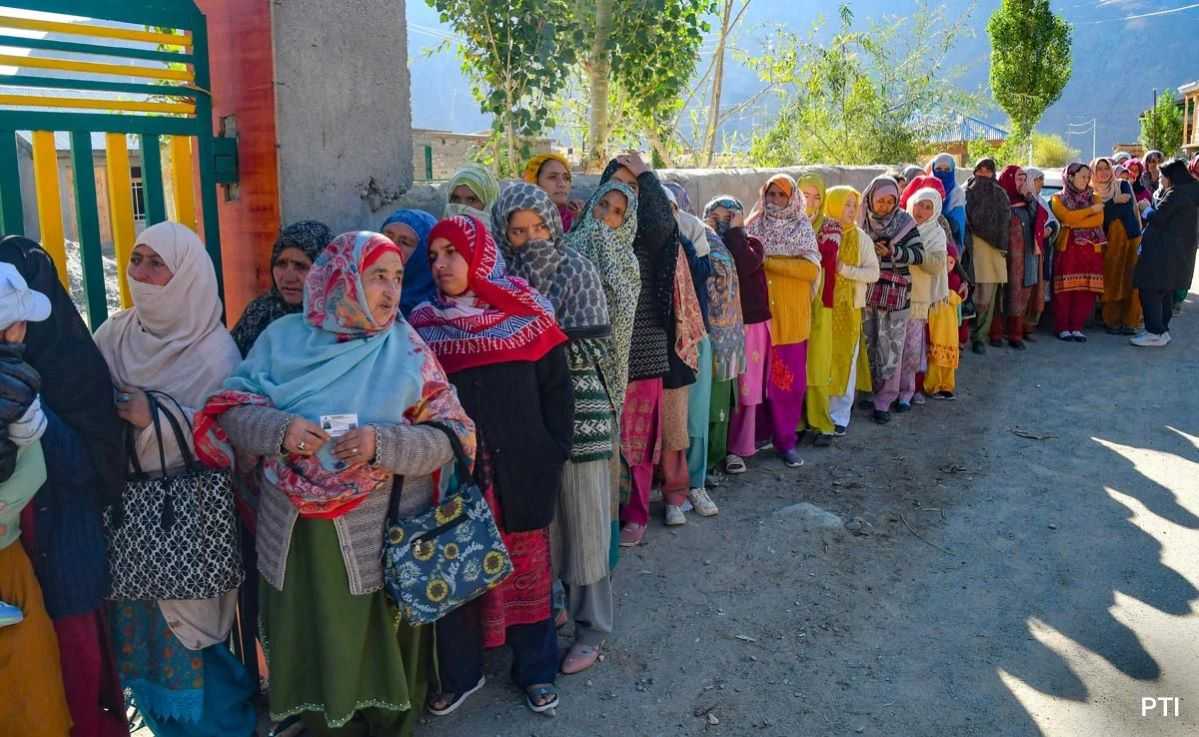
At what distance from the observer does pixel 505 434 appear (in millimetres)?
2863


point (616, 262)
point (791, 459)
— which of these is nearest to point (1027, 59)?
point (791, 459)

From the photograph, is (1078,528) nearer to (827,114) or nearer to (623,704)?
(623,704)

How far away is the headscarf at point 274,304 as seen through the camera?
2.95 meters

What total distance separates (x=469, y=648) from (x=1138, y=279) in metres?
7.66

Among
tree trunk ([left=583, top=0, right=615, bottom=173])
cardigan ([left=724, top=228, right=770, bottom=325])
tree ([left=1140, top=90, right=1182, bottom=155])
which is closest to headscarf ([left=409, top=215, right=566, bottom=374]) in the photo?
cardigan ([left=724, top=228, right=770, bottom=325])

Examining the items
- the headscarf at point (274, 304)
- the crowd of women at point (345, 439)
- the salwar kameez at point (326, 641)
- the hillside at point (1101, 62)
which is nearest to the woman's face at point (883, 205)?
the crowd of women at point (345, 439)

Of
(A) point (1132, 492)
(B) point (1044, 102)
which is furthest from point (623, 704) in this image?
(B) point (1044, 102)

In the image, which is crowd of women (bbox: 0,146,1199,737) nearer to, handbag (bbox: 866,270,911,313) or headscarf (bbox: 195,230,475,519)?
headscarf (bbox: 195,230,475,519)

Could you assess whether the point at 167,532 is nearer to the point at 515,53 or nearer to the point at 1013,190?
the point at 515,53

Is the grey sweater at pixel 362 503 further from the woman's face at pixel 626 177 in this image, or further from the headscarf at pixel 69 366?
the woman's face at pixel 626 177

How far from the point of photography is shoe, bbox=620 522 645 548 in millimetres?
4250

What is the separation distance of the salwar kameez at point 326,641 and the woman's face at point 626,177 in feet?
7.48

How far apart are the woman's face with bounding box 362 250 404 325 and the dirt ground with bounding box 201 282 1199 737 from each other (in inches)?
52.7

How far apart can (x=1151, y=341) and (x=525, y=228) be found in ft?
24.0
